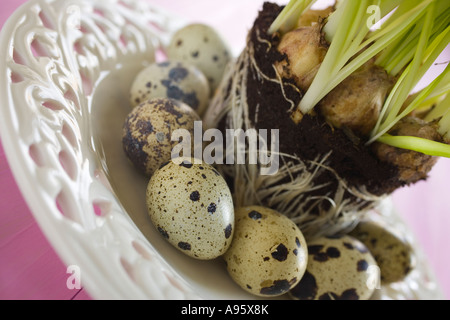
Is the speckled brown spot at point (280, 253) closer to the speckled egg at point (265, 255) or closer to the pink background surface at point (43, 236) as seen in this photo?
the speckled egg at point (265, 255)

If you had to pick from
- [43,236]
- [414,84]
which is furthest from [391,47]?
[43,236]

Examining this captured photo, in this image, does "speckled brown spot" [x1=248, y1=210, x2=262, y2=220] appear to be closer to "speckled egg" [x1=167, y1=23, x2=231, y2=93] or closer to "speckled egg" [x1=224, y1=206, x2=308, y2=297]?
"speckled egg" [x1=224, y1=206, x2=308, y2=297]

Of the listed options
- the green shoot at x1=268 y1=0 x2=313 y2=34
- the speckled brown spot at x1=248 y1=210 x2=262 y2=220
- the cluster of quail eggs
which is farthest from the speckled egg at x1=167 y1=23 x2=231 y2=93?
the speckled brown spot at x1=248 y1=210 x2=262 y2=220

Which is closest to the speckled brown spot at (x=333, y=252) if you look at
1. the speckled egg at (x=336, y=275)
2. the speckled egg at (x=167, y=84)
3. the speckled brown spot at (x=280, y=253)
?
the speckled egg at (x=336, y=275)

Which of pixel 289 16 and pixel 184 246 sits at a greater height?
pixel 289 16

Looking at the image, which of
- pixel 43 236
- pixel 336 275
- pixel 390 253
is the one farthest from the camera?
pixel 390 253

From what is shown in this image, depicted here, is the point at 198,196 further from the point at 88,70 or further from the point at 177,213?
the point at 88,70

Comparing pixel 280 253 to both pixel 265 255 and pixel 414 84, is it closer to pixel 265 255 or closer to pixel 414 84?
pixel 265 255
